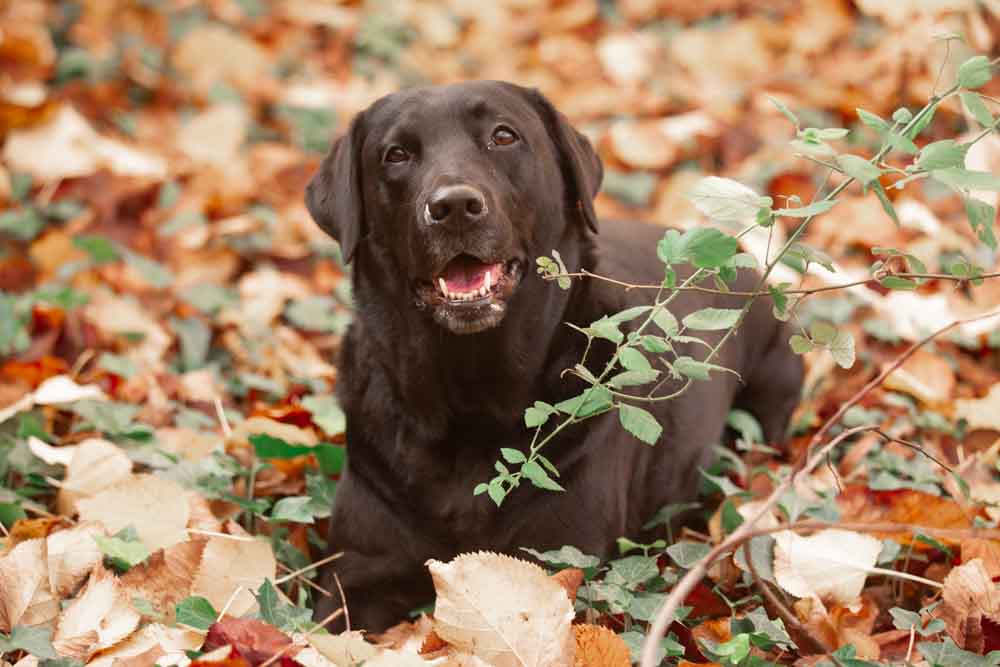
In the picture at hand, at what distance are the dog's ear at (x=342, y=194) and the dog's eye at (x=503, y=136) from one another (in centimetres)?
39

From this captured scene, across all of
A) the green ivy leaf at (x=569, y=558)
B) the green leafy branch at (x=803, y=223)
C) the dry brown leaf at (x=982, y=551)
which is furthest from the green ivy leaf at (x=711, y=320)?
the dry brown leaf at (x=982, y=551)

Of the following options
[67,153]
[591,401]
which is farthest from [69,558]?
[67,153]

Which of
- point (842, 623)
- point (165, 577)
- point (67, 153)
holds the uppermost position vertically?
point (67, 153)

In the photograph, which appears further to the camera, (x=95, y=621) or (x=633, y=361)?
(x=95, y=621)

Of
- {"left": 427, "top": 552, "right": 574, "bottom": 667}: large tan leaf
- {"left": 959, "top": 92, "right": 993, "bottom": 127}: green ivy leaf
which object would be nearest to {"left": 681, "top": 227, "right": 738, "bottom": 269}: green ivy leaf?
{"left": 959, "top": 92, "right": 993, "bottom": 127}: green ivy leaf

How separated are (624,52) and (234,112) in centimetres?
241

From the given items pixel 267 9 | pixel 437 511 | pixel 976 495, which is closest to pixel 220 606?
pixel 437 511

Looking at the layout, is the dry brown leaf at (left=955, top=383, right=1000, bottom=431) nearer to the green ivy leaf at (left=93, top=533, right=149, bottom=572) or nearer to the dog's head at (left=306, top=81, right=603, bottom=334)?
the dog's head at (left=306, top=81, right=603, bottom=334)

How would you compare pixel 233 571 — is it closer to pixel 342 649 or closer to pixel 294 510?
pixel 294 510

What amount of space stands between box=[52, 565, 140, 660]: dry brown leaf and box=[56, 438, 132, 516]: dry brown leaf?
0.58 m

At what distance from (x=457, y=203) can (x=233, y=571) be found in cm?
94

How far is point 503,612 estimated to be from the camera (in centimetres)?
209

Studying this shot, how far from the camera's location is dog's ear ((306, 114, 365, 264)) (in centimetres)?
296

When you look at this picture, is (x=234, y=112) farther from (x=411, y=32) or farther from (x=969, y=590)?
(x=969, y=590)
